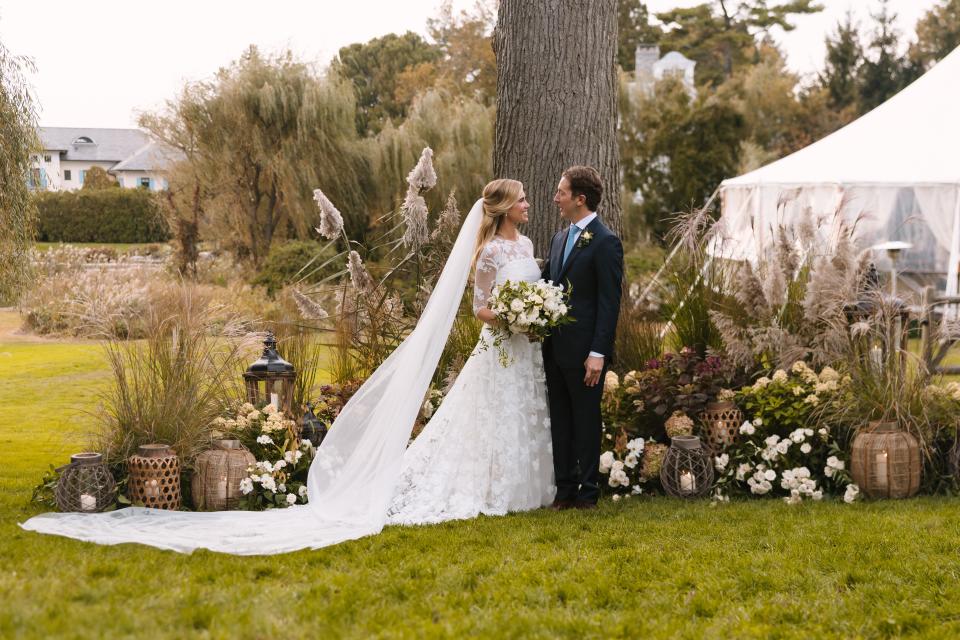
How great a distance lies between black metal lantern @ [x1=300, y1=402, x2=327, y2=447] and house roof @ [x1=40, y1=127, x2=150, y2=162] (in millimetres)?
50898

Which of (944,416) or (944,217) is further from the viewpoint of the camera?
(944,217)

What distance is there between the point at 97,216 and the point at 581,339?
30736mm

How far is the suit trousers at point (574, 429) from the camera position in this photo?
542cm

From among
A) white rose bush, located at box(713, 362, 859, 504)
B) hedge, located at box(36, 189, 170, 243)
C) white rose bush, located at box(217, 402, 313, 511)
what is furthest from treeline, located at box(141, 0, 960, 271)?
white rose bush, located at box(217, 402, 313, 511)

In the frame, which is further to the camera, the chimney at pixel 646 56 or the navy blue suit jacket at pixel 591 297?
the chimney at pixel 646 56

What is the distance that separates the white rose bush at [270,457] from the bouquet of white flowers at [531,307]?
1.36 metres

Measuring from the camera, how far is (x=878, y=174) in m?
13.7

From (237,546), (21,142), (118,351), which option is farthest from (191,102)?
(237,546)

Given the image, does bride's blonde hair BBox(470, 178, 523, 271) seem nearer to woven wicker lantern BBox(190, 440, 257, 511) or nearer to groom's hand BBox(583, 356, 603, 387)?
groom's hand BBox(583, 356, 603, 387)

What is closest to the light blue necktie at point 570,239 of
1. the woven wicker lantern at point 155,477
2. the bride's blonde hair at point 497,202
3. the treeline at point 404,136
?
the bride's blonde hair at point 497,202

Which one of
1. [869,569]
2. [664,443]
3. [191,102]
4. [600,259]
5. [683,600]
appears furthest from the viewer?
[191,102]

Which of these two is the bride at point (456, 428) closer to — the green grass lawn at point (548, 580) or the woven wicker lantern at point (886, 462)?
the green grass lawn at point (548, 580)

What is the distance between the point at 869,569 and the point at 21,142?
6.58 metres

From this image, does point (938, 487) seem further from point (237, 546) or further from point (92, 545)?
point (92, 545)
